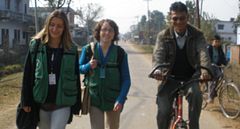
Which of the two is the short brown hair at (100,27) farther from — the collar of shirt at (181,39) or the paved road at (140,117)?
the paved road at (140,117)

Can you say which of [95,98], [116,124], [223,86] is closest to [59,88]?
[95,98]

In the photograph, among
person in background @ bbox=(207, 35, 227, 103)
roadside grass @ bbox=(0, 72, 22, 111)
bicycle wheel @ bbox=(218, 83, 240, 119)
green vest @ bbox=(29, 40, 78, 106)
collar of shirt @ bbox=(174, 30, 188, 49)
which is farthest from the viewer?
roadside grass @ bbox=(0, 72, 22, 111)

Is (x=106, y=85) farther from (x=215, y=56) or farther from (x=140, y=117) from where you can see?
(x=215, y=56)

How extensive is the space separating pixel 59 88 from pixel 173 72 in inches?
58.7

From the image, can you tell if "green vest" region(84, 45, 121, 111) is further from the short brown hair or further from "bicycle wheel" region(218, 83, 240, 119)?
"bicycle wheel" region(218, 83, 240, 119)

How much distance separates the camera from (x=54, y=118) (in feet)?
15.4

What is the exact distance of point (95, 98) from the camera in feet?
16.9

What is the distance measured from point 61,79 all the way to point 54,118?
412 mm

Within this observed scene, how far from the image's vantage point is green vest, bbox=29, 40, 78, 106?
15.2 feet

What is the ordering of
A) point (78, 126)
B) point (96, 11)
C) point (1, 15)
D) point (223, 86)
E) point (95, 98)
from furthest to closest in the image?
point (96, 11) → point (1, 15) → point (223, 86) → point (78, 126) → point (95, 98)

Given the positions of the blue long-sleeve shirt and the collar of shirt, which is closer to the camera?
the blue long-sleeve shirt

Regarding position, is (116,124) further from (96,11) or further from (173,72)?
(96,11)

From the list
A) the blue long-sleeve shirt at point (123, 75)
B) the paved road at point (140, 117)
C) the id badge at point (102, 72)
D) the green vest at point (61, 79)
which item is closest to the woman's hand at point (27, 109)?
the green vest at point (61, 79)

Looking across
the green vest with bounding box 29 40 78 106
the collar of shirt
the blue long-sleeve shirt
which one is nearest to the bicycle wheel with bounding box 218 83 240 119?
the collar of shirt
